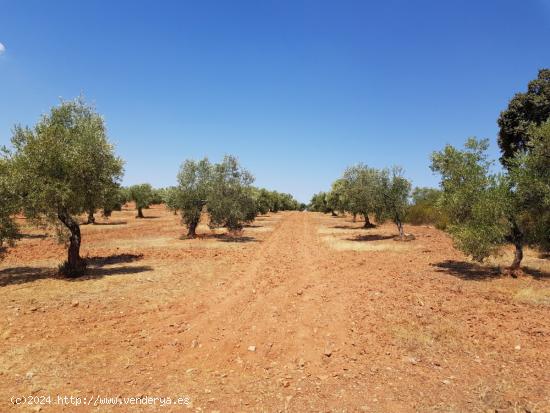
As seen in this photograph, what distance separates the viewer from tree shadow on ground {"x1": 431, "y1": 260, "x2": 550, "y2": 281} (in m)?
19.9

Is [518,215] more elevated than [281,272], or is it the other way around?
[518,215]

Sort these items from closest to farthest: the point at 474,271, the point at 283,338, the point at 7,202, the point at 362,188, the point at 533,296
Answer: the point at 283,338 → the point at 533,296 → the point at 7,202 → the point at 474,271 → the point at 362,188

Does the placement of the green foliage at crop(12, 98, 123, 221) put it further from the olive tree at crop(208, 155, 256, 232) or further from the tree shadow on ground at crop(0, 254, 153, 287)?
the olive tree at crop(208, 155, 256, 232)

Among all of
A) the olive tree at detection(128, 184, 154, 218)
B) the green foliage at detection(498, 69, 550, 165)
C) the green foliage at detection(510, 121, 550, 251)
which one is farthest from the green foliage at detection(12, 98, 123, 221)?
the olive tree at detection(128, 184, 154, 218)

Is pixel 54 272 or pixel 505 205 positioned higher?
pixel 505 205

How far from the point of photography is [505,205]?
62.6ft

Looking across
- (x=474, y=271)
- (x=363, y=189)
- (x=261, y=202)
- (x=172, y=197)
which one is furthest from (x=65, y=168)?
(x=261, y=202)

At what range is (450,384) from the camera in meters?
8.75

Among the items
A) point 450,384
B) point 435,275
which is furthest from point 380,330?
point 435,275

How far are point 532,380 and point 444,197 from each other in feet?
49.4

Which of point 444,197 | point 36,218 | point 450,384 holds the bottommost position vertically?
point 450,384

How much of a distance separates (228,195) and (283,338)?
30.9 m

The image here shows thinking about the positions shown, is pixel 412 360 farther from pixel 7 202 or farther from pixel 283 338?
pixel 7 202

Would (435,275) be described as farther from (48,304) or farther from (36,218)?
(36,218)
